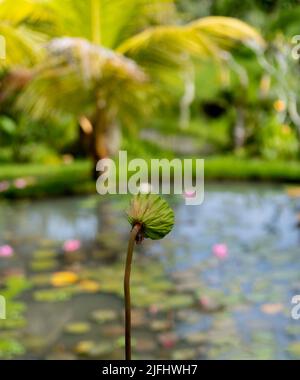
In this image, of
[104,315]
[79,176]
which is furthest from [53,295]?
[79,176]

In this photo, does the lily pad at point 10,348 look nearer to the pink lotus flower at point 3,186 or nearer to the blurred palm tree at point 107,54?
the blurred palm tree at point 107,54

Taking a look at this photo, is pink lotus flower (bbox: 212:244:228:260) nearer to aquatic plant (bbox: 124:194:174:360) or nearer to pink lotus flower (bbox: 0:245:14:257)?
pink lotus flower (bbox: 0:245:14:257)

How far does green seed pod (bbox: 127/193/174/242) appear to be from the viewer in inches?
9.9

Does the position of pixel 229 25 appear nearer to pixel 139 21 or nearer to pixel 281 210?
pixel 139 21

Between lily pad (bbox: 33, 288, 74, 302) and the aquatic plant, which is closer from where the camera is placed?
the aquatic plant

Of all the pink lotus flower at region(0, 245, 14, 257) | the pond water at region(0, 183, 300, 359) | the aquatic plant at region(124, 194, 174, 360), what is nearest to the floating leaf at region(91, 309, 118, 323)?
the pond water at region(0, 183, 300, 359)

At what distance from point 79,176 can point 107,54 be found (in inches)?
44.7

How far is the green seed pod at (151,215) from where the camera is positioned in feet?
0.82

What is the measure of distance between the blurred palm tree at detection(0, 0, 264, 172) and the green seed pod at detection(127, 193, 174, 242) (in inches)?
105

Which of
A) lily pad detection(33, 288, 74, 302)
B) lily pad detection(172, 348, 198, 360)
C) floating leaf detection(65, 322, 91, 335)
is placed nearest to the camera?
lily pad detection(172, 348, 198, 360)

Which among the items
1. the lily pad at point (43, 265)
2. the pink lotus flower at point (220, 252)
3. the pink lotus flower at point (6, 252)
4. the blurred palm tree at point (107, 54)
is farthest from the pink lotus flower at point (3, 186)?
the pink lotus flower at point (220, 252)

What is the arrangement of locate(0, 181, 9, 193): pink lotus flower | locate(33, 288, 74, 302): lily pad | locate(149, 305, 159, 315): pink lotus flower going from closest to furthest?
locate(149, 305, 159, 315): pink lotus flower < locate(33, 288, 74, 302): lily pad < locate(0, 181, 9, 193): pink lotus flower

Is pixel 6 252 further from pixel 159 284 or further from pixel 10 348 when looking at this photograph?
pixel 10 348

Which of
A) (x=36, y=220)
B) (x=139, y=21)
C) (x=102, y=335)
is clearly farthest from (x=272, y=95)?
(x=102, y=335)
